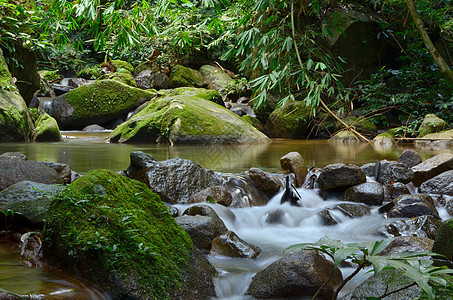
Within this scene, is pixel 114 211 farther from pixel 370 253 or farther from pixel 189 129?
pixel 189 129

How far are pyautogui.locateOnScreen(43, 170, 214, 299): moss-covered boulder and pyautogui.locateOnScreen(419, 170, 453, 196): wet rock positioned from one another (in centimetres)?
381

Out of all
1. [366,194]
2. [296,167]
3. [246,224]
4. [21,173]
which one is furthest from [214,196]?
[21,173]

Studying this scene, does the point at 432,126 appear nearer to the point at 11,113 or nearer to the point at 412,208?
the point at 412,208

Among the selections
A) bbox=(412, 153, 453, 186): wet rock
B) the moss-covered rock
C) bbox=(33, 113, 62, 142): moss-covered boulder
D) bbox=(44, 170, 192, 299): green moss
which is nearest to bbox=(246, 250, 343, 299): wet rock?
bbox=(44, 170, 192, 299): green moss

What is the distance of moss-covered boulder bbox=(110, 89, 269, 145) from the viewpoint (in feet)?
32.4

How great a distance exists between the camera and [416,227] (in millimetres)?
3732

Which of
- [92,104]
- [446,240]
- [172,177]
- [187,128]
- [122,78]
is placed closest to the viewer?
[446,240]

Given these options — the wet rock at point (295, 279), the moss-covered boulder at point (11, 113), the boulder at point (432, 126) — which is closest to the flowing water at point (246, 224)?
the wet rock at point (295, 279)

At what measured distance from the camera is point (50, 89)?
15.6 metres

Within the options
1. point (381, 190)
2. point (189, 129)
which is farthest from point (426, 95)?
point (381, 190)

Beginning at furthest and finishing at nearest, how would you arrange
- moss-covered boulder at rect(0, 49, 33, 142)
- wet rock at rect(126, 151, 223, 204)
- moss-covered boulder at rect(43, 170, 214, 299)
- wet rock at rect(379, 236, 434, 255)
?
moss-covered boulder at rect(0, 49, 33, 142) → wet rock at rect(126, 151, 223, 204) → wet rock at rect(379, 236, 434, 255) → moss-covered boulder at rect(43, 170, 214, 299)

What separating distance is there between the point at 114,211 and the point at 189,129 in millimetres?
7677

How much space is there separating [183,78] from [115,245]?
15.7 m

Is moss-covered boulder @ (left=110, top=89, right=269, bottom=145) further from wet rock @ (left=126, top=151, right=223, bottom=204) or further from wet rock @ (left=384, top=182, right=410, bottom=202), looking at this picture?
wet rock @ (left=384, top=182, right=410, bottom=202)
